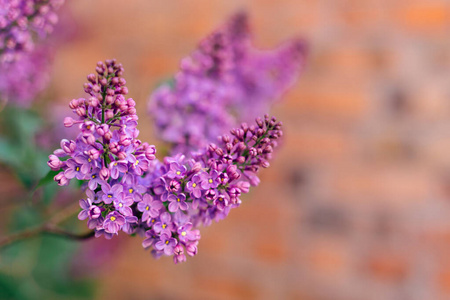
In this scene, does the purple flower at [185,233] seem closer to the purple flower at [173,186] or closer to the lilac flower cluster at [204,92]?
the purple flower at [173,186]

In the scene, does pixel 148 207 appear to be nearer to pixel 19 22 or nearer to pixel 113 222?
pixel 113 222

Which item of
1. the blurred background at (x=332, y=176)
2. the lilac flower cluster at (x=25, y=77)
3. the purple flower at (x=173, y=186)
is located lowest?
the purple flower at (x=173, y=186)

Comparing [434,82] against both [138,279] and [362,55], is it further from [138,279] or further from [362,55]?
[138,279]

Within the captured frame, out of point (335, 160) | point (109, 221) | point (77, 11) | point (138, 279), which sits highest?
point (77, 11)

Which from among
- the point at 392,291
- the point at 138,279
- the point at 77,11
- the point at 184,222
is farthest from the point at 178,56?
the point at 184,222

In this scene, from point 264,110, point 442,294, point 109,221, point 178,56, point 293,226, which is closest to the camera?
point 109,221

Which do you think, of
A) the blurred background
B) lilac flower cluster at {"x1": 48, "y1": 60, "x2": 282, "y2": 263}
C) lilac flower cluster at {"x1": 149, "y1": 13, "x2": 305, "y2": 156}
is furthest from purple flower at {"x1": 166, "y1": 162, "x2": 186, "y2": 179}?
the blurred background

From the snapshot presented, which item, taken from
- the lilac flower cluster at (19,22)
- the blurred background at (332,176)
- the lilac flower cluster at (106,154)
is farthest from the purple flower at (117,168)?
the blurred background at (332,176)
